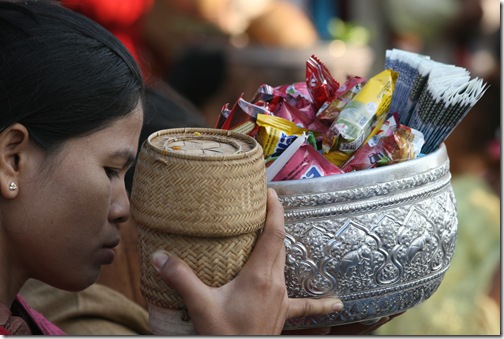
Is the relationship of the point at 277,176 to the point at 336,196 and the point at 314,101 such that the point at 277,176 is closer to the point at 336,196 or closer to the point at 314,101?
the point at 336,196

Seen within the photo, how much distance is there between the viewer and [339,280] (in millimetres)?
1465

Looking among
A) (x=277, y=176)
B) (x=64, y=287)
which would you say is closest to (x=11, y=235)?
→ (x=64, y=287)

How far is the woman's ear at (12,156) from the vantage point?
55.2 inches

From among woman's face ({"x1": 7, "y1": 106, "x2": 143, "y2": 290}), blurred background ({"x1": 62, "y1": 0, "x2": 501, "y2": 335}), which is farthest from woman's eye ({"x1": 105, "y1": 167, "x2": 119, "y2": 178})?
blurred background ({"x1": 62, "y1": 0, "x2": 501, "y2": 335})

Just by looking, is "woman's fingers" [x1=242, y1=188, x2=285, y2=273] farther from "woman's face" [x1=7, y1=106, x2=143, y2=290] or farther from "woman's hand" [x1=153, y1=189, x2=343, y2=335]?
"woman's face" [x1=7, y1=106, x2=143, y2=290]

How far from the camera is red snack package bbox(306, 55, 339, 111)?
167 centimetres

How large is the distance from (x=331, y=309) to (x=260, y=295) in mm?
171

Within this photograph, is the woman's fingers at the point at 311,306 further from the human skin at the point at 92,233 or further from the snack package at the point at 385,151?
the snack package at the point at 385,151

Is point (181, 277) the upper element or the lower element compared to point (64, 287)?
upper

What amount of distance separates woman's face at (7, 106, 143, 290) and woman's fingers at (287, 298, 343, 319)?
332 millimetres

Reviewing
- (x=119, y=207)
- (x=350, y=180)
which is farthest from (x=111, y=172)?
(x=350, y=180)

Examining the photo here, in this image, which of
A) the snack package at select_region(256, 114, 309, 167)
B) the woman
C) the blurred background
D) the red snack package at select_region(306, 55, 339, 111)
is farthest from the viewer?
the blurred background

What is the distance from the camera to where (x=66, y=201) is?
1446mm

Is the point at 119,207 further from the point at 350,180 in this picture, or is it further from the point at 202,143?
the point at 350,180
